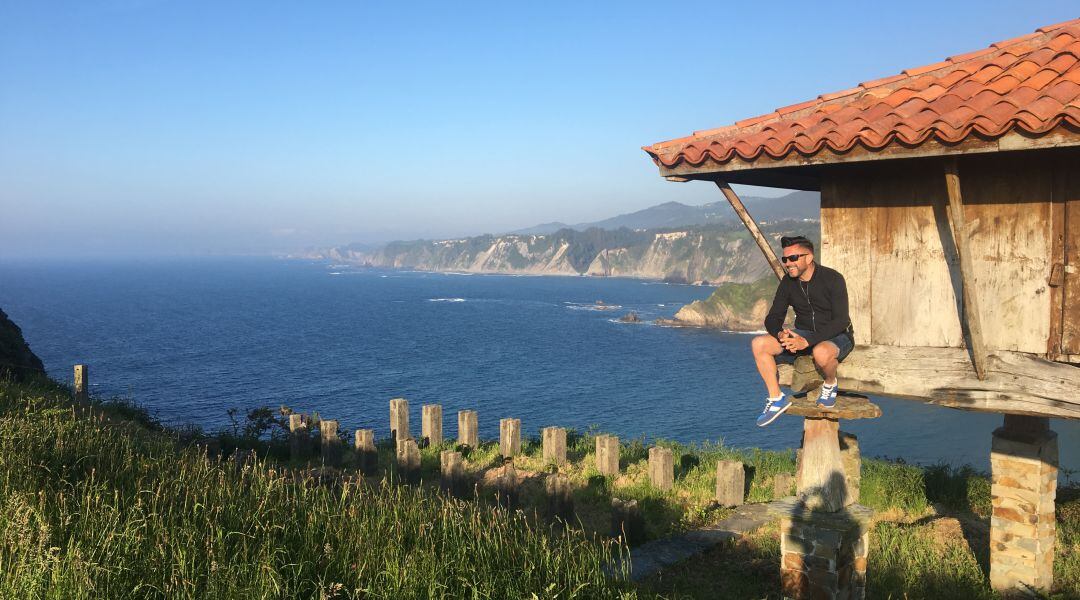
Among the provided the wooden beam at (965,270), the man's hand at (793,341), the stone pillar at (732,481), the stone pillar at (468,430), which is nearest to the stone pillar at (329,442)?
the stone pillar at (468,430)

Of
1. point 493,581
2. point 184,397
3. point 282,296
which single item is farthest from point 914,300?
point 282,296

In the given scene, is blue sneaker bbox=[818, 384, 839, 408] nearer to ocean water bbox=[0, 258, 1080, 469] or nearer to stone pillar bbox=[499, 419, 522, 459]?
stone pillar bbox=[499, 419, 522, 459]

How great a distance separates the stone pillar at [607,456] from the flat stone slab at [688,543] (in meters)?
2.61

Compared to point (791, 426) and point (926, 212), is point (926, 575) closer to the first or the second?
point (926, 212)

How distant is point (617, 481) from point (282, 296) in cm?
14749

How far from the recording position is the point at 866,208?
6953mm

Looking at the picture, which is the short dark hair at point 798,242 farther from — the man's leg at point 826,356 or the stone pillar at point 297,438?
the stone pillar at point 297,438

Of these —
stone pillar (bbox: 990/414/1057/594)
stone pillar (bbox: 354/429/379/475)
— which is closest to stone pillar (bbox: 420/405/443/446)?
stone pillar (bbox: 354/429/379/475)

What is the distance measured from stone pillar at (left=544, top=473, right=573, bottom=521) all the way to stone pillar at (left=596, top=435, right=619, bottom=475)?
10.0ft

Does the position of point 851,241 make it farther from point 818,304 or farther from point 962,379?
point 962,379

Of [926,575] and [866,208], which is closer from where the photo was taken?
[866,208]

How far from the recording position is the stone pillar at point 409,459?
1231 centimetres

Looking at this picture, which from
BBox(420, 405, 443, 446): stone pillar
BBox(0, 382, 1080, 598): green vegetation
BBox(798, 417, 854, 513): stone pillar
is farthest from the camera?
BBox(420, 405, 443, 446): stone pillar

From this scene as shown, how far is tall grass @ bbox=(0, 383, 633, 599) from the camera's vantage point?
5496mm
